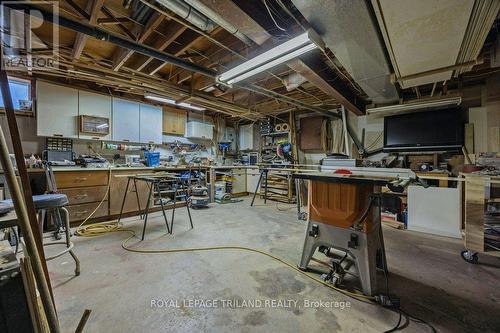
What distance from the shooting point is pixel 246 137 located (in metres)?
6.59

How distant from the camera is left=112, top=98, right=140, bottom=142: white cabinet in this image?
→ 3938 mm

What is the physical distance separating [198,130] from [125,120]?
5.68 feet

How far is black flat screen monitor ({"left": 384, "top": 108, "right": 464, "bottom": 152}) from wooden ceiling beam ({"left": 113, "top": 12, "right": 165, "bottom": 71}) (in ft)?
14.0

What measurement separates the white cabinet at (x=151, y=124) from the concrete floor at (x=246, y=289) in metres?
2.35

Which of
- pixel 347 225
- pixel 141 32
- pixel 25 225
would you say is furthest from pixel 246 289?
pixel 141 32

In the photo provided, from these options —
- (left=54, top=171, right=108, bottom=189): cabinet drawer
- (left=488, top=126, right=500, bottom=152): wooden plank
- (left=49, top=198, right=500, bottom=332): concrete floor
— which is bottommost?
(left=49, top=198, right=500, bottom=332): concrete floor

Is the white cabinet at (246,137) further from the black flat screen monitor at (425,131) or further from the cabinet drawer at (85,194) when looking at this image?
the cabinet drawer at (85,194)

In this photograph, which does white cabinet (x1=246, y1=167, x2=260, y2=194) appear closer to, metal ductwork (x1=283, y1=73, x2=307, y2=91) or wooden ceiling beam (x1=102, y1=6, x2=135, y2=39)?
metal ductwork (x1=283, y1=73, x2=307, y2=91)

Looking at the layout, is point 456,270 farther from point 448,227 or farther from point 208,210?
point 208,210

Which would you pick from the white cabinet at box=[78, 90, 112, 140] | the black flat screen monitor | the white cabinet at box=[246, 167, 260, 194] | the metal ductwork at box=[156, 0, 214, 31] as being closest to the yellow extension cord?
the white cabinet at box=[78, 90, 112, 140]

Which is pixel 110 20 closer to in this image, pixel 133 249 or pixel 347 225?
pixel 133 249

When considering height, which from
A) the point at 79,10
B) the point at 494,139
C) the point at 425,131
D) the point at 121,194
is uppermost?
the point at 79,10

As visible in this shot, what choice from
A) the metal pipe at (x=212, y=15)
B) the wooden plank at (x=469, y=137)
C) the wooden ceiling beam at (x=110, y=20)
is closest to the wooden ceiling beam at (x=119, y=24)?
the wooden ceiling beam at (x=110, y=20)

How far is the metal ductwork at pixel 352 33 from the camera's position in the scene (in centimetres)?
154
